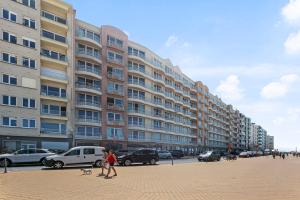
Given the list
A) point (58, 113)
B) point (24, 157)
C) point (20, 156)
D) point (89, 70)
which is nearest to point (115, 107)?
point (89, 70)

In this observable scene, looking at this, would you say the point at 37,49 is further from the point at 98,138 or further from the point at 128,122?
the point at 128,122

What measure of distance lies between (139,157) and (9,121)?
17384 millimetres

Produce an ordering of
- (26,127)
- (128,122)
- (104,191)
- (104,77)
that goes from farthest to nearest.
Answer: (128,122), (104,77), (26,127), (104,191)

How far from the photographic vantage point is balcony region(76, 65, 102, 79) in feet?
189

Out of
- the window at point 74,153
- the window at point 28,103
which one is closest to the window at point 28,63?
the window at point 28,103

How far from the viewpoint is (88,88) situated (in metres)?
58.9

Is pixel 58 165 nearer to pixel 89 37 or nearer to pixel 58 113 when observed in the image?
pixel 58 113

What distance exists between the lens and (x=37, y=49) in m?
48.7

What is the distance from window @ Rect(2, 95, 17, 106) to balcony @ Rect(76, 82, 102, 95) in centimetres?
1296

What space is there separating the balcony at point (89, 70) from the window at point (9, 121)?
14762mm

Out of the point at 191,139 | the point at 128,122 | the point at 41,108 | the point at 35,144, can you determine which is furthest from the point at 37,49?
the point at 191,139

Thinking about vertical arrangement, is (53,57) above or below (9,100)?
above

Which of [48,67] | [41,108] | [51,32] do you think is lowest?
[41,108]

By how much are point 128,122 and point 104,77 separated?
35.1 feet
